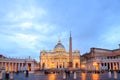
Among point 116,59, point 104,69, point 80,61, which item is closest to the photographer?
point 104,69

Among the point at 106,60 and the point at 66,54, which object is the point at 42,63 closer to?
the point at 66,54

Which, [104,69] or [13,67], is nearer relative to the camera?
[104,69]

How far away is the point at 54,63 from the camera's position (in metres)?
127

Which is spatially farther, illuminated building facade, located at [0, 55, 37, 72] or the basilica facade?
the basilica facade

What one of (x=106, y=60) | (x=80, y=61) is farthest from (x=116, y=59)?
(x=80, y=61)

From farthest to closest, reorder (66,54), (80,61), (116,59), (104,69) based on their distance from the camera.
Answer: (80,61) → (66,54) → (116,59) → (104,69)

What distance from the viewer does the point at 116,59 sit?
4097 inches

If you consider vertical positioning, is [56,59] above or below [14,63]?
above

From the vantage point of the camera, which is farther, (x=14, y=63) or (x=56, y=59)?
(x=56, y=59)

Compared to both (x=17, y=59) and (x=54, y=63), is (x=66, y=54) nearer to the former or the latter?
(x=54, y=63)

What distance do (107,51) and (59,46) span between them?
1096 inches

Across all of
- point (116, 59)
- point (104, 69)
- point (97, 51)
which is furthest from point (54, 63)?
point (104, 69)

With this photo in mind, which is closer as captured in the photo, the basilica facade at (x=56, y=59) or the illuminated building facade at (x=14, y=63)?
the illuminated building facade at (x=14, y=63)

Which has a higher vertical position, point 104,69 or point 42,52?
point 42,52
